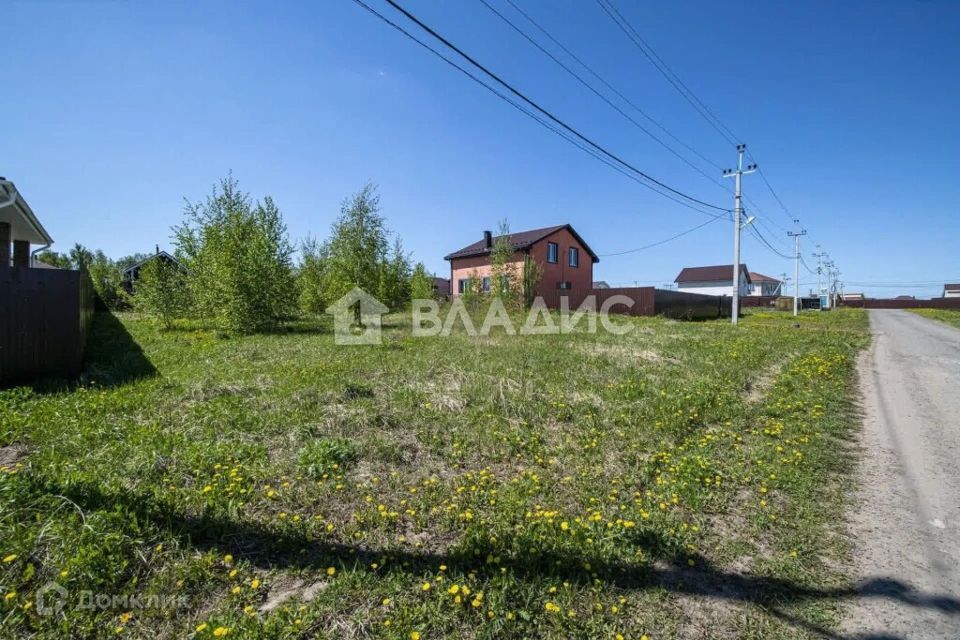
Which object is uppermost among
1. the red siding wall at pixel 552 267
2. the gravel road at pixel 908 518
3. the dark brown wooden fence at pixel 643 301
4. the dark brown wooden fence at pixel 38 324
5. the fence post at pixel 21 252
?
the red siding wall at pixel 552 267

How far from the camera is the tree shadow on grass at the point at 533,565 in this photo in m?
2.19

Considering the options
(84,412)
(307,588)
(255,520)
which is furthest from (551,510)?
(84,412)

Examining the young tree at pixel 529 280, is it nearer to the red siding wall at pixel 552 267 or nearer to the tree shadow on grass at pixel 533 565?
the red siding wall at pixel 552 267

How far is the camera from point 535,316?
19672mm

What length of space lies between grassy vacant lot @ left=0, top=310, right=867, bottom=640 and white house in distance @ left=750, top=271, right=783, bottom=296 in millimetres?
70777

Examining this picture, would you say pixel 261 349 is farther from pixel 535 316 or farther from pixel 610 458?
pixel 535 316

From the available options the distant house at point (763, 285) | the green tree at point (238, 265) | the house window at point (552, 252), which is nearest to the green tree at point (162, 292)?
the green tree at point (238, 265)

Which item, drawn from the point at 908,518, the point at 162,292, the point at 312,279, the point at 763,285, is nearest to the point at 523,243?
the point at 312,279

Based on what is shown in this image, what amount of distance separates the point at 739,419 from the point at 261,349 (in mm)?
10118

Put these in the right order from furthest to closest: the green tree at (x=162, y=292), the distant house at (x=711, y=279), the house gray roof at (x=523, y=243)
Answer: the distant house at (x=711, y=279), the house gray roof at (x=523, y=243), the green tree at (x=162, y=292)

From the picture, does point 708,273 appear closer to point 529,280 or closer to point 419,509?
point 529,280

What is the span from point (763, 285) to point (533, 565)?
78.2 m

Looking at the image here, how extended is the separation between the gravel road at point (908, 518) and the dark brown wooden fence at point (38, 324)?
9.35m

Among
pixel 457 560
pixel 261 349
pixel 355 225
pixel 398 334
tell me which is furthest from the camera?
pixel 355 225
